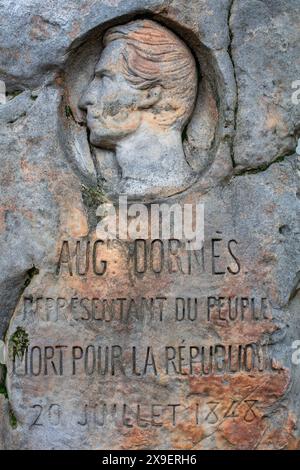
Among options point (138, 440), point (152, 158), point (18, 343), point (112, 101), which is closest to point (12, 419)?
point (18, 343)

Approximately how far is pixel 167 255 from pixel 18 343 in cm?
70

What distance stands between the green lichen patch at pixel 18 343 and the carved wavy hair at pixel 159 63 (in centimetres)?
104

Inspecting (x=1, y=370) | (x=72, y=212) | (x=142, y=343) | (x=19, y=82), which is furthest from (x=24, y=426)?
(x=19, y=82)

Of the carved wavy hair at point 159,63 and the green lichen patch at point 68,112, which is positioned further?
the green lichen patch at point 68,112

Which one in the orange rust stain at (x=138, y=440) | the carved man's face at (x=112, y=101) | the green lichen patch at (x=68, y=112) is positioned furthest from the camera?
the green lichen patch at (x=68, y=112)

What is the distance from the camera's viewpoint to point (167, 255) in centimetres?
352

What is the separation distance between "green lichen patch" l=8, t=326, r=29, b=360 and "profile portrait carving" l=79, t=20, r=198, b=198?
708 mm

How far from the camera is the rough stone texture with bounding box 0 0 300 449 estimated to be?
3477 millimetres

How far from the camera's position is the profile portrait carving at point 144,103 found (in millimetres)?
3566

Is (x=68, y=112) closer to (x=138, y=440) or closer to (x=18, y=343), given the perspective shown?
(x=18, y=343)

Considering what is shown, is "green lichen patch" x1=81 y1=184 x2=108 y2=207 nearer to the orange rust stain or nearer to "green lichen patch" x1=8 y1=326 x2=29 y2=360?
"green lichen patch" x1=8 y1=326 x2=29 y2=360

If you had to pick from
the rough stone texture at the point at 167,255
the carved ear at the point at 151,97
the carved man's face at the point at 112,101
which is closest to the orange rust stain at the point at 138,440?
the rough stone texture at the point at 167,255

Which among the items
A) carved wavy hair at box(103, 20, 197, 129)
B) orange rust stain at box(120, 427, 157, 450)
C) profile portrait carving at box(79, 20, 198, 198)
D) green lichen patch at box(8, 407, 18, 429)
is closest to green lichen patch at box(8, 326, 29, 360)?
green lichen patch at box(8, 407, 18, 429)

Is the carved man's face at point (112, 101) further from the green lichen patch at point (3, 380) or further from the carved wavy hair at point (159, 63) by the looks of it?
the green lichen patch at point (3, 380)
